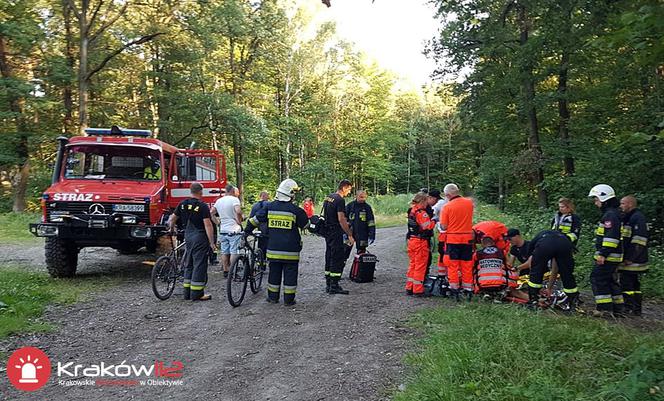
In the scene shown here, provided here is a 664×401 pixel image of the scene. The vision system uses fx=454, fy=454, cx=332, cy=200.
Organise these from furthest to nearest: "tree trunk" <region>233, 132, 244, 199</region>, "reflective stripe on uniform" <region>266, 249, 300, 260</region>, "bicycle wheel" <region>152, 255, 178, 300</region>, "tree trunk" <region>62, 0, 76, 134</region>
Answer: "tree trunk" <region>233, 132, 244, 199</region> < "tree trunk" <region>62, 0, 76, 134</region> < "bicycle wheel" <region>152, 255, 178, 300</region> < "reflective stripe on uniform" <region>266, 249, 300, 260</region>

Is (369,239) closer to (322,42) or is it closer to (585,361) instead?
(585,361)

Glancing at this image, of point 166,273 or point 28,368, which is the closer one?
point 28,368

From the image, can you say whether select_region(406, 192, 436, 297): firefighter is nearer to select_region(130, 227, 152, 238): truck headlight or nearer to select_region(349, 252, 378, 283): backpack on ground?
select_region(349, 252, 378, 283): backpack on ground

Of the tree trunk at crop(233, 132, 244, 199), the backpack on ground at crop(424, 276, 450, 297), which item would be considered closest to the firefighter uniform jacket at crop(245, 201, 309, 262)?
the backpack on ground at crop(424, 276, 450, 297)

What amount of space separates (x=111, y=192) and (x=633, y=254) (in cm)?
877

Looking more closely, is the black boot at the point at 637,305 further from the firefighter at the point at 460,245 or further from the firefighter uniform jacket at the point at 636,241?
the firefighter at the point at 460,245

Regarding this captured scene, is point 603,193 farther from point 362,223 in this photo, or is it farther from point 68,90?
point 68,90

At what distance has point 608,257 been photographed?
652cm

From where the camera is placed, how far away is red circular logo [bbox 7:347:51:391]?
14.3ft

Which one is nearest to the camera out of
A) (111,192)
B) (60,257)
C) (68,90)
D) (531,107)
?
(111,192)

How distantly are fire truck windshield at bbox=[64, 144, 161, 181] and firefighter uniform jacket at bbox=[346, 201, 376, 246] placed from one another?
4.13 meters

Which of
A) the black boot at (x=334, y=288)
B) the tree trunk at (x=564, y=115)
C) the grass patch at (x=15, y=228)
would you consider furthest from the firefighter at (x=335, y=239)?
the grass patch at (x=15, y=228)

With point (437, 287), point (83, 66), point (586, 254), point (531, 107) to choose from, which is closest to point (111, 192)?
point (437, 287)

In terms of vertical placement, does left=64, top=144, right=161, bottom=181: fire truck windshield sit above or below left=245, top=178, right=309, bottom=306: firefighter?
above
